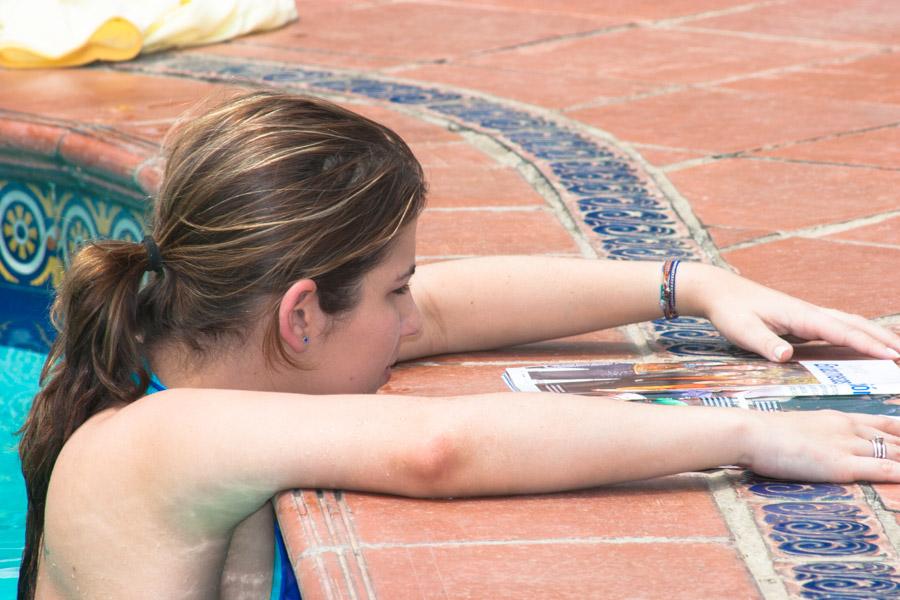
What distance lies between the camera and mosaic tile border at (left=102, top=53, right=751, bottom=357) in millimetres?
2783

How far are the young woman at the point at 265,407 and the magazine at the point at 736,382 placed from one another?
194 millimetres

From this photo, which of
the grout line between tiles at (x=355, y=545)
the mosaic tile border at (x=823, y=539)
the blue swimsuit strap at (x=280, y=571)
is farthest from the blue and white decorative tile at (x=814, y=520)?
Result: the blue swimsuit strap at (x=280, y=571)

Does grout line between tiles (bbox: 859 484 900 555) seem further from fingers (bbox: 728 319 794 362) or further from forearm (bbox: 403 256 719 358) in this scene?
forearm (bbox: 403 256 719 358)

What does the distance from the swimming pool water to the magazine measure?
162 centimetres

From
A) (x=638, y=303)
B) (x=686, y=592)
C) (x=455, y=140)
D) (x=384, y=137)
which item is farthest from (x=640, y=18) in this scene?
(x=686, y=592)

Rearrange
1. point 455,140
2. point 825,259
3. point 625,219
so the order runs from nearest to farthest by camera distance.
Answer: point 825,259 < point 625,219 < point 455,140

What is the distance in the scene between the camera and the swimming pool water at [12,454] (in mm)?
3309

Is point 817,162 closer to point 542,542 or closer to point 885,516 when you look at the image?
point 885,516

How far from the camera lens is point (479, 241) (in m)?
2.85

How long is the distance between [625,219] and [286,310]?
1.39 metres

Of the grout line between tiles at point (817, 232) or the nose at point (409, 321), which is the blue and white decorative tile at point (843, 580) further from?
the grout line between tiles at point (817, 232)

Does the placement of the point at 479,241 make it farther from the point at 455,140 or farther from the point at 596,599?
the point at 596,599

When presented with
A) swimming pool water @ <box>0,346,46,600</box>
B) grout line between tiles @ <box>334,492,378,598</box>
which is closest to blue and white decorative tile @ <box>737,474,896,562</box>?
grout line between tiles @ <box>334,492,378,598</box>

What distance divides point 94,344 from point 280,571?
412mm
